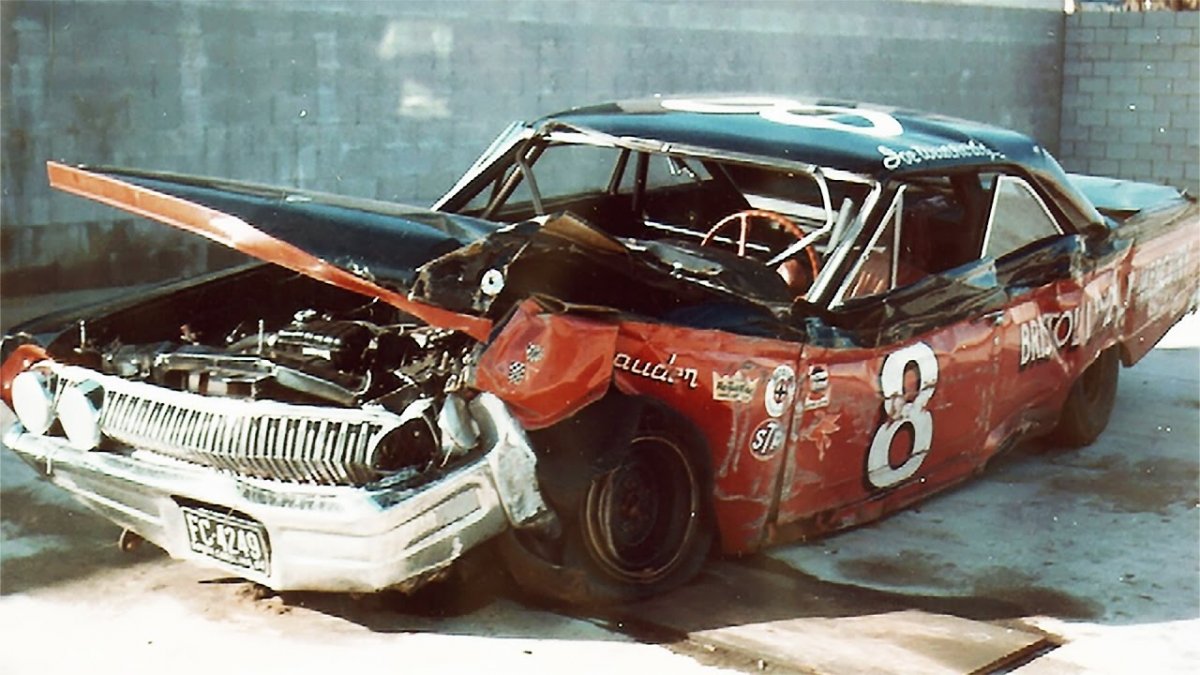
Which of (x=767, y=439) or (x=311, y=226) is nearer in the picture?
(x=311, y=226)

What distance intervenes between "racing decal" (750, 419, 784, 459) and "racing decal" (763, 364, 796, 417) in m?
0.03

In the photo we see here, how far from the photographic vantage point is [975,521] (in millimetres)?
5672

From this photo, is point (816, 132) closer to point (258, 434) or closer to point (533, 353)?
point (533, 353)

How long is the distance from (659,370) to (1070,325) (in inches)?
88.7

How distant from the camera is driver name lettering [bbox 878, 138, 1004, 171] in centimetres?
538

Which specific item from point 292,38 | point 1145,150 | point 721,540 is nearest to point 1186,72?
point 1145,150

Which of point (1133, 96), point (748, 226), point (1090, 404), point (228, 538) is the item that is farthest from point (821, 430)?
point (1133, 96)

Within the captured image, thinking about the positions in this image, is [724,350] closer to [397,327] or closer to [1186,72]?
[397,327]

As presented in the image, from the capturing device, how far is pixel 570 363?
4324mm

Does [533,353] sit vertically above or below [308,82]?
below

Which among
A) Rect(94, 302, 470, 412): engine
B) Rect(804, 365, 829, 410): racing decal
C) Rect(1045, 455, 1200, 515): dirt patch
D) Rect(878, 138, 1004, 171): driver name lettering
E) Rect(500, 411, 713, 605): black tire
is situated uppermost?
Rect(878, 138, 1004, 171): driver name lettering

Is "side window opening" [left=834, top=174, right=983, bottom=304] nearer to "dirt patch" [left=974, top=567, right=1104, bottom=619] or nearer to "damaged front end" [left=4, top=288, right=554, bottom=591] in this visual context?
"dirt patch" [left=974, top=567, right=1104, bottom=619]

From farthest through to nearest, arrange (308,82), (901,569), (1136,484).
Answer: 1. (308,82)
2. (1136,484)
3. (901,569)

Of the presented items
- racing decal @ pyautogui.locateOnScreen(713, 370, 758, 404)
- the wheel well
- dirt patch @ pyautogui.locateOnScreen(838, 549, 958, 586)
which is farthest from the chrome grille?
dirt patch @ pyautogui.locateOnScreen(838, 549, 958, 586)
